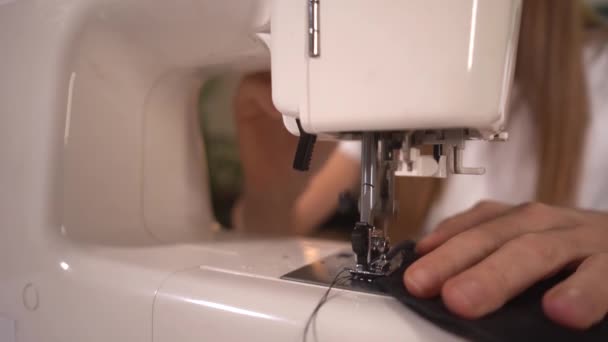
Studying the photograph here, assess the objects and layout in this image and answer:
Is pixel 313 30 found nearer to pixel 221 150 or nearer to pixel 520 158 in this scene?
pixel 221 150

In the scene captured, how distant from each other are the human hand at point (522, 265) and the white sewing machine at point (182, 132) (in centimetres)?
4

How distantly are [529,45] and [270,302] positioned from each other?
2.87 ft

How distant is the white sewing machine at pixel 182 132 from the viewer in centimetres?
34

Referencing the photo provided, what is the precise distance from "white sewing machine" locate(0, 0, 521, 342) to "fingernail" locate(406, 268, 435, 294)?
0.07ft

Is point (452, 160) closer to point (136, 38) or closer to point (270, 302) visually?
point (270, 302)

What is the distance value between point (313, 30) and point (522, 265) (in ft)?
0.84

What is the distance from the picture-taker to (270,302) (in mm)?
388

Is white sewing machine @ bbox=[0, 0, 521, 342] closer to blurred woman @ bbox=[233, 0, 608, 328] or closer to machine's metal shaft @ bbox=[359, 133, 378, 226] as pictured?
machine's metal shaft @ bbox=[359, 133, 378, 226]

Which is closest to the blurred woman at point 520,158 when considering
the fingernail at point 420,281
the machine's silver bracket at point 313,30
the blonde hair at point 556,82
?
the blonde hair at point 556,82

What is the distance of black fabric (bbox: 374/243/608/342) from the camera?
301 millimetres

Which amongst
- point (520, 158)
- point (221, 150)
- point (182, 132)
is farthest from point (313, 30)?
point (520, 158)

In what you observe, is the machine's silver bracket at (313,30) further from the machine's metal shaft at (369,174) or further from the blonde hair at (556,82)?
the blonde hair at (556,82)

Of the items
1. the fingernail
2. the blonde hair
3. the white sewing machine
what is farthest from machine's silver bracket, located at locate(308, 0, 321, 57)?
the blonde hair

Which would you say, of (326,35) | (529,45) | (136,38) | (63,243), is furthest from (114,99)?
(529,45)
